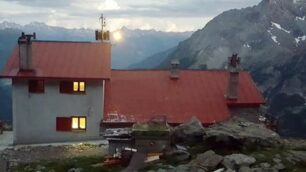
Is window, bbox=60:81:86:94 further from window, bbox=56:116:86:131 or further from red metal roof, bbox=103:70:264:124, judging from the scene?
red metal roof, bbox=103:70:264:124

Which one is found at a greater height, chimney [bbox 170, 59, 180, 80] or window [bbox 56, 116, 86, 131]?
chimney [bbox 170, 59, 180, 80]

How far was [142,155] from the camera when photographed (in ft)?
76.1

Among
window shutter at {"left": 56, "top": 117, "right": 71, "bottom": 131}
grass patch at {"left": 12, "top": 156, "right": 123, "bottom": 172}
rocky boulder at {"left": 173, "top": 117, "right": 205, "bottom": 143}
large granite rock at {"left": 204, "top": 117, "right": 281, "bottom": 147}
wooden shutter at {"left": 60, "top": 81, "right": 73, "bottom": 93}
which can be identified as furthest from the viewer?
wooden shutter at {"left": 60, "top": 81, "right": 73, "bottom": 93}

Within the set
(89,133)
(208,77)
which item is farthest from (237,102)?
(89,133)

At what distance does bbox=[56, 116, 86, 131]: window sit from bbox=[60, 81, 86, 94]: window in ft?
7.01

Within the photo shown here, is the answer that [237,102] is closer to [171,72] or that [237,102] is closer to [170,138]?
[171,72]

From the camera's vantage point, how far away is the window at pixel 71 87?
4066 centimetres

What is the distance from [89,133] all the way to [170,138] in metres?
17.1

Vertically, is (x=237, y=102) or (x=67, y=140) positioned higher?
(x=237, y=102)

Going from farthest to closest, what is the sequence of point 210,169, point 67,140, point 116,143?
point 67,140 < point 116,143 < point 210,169

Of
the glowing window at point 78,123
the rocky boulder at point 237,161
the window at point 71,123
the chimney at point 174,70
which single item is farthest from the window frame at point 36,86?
the rocky boulder at point 237,161

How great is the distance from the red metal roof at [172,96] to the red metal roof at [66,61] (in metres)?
2.32

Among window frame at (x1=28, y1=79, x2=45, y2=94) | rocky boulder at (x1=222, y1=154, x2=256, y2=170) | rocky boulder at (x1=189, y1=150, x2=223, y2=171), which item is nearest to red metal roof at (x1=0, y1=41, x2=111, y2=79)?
window frame at (x1=28, y1=79, x2=45, y2=94)

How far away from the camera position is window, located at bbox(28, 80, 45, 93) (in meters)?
40.4
